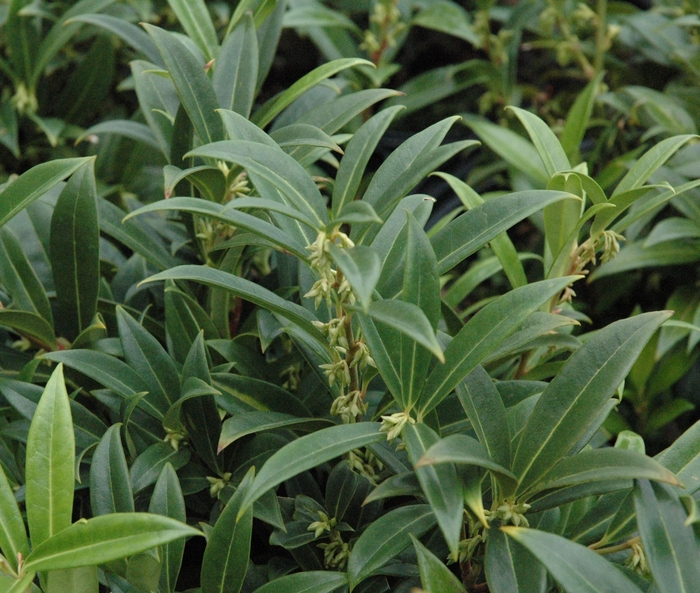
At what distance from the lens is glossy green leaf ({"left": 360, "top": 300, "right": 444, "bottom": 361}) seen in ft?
1.83

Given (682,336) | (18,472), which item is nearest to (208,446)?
(18,472)

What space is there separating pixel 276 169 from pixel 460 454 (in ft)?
1.01

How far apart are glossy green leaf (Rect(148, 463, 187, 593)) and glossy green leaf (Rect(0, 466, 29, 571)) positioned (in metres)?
0.12

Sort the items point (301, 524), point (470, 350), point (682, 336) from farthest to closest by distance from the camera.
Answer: point (682, 336)
point (301, 524)
point (470, 350)

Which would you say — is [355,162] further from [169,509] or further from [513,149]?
[513,149]

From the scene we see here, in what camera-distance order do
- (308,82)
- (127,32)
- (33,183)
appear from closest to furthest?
(33,183) < (308,82) < (127,32)

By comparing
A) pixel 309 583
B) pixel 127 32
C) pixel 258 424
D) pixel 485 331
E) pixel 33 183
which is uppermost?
pixel 127 32

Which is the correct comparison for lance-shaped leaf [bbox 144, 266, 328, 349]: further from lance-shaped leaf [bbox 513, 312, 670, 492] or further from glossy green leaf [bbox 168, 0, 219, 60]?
glossy green leaf [bbox 168, 0, 219, 60]

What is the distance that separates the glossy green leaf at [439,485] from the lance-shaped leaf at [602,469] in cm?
10

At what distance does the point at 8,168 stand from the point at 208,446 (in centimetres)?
115

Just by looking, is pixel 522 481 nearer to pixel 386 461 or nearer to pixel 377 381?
pixel 386 461

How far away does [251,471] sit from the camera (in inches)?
28.4

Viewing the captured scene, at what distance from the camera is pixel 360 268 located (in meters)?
0.58

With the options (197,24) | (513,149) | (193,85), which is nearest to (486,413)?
(193,85)
